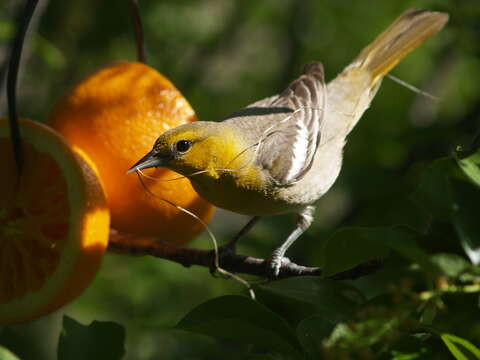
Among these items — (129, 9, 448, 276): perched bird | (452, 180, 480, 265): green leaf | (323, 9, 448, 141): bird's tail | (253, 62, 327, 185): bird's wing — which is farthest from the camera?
(323, 9, 448, 141): bird's tail

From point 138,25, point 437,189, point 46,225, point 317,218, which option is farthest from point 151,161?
point 317,218

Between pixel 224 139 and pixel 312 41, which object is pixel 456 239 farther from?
pixel 312 41

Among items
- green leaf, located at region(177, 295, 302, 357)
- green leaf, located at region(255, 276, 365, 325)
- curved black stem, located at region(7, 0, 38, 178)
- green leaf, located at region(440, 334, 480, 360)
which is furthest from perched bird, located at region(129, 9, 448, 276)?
green leaf, located at region(440, 334, 480, 360)

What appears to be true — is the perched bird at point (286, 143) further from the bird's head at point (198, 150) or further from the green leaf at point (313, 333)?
the green leaf at point (313, 333)

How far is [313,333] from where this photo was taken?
1660mm

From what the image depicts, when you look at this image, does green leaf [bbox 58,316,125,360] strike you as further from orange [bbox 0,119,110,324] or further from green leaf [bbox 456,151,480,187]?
green leaf [bbox 456,151,480,187]

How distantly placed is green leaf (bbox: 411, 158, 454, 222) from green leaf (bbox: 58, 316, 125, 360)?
3.44ft

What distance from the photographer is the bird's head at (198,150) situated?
2.45m

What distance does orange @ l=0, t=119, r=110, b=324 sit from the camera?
2.30 meters

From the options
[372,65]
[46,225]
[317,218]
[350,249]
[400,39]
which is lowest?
[317,218]

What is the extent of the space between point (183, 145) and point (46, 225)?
623 millimetres

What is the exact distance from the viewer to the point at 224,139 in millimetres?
2732

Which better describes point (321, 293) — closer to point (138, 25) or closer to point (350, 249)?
point (350, 249)

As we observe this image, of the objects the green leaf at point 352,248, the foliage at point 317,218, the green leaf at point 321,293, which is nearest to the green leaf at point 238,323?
the foliage at point 317,218
